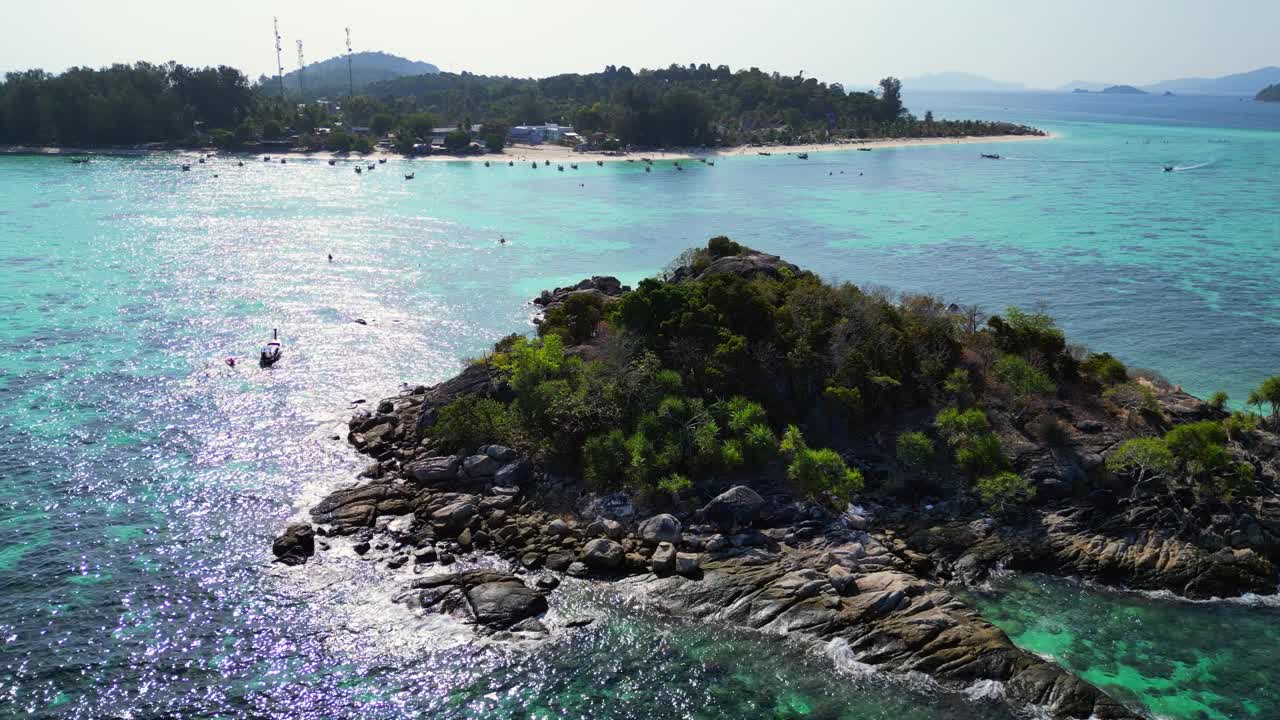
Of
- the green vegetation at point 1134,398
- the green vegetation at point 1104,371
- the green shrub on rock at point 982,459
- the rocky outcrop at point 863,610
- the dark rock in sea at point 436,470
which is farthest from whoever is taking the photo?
the green vegetation at point 1104,371

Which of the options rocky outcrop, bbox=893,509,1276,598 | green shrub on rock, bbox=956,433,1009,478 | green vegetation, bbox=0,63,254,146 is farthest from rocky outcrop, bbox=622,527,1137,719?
green vegetation, bbox=0,63,254,146

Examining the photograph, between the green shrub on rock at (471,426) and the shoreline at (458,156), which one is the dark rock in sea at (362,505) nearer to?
the green shrub on rock at (471,426)

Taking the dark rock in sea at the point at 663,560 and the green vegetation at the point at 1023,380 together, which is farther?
the green vegetation at the point at 1023,380

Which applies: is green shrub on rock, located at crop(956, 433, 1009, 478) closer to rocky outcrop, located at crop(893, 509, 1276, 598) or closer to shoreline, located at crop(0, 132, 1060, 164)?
rocky outcrop, located at crop(893, 509, 1276, 598)

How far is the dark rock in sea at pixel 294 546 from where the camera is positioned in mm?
33438

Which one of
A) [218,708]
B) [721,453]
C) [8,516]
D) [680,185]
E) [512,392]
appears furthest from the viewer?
[680,185]

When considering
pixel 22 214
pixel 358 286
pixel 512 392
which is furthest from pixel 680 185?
pixel 512 392

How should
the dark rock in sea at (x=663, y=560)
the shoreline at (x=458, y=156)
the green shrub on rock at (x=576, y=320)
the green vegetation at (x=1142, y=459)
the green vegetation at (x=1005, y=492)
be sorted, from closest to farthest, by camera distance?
the dark rock in sea at (x=663, y=560) < the green vegetation at (x=1142, y=459) < the green vegetation at (x=1005, y=492) < the green shrub on rock at (x=576, y=320) < the shoreline at (x=458, y=156)

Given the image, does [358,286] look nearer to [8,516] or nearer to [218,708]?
[8,516]

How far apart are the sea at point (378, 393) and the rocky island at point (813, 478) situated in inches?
58.5

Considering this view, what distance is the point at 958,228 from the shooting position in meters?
104

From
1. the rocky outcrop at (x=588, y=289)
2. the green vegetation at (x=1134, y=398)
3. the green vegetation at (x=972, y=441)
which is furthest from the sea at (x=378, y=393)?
the green vegetation at (x=1134, y=398)

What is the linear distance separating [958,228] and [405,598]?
9042 cm

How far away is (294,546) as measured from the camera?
33.9m
